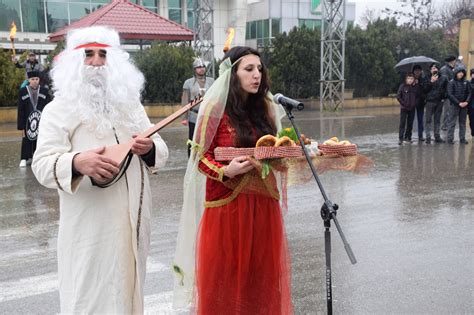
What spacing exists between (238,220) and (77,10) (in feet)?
118

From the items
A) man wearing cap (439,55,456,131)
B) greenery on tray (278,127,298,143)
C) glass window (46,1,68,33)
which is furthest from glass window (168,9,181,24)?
greenery on tray (278,127,298,143)

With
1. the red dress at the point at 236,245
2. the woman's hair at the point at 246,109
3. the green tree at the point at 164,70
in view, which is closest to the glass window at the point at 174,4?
the green tree at the point at 164,70

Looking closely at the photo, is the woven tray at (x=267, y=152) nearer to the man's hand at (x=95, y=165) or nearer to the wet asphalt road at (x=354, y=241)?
the man's hand at (x=95, y=165)

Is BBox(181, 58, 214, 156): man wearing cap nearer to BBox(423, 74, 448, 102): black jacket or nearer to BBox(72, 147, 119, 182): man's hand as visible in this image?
BBox(423, 74, 448, 102): black jacket

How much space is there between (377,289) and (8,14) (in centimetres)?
3463

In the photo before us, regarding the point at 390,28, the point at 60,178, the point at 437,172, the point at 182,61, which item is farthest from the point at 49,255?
the point at 390,28

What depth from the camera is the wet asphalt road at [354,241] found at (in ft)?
14.2

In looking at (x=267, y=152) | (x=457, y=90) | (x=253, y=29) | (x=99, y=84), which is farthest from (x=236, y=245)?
(x=253, y=29)

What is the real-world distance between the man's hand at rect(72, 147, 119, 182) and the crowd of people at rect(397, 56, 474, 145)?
11304 millimetres

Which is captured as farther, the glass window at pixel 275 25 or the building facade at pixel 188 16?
the glass window at pixel 275 25

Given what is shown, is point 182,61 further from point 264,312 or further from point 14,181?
point 264,312

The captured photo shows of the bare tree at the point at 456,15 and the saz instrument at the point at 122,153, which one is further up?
the bare tree at the point at 456,15

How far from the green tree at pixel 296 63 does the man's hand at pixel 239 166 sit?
829 inches

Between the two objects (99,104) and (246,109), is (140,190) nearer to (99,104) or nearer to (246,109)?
(99,104)
